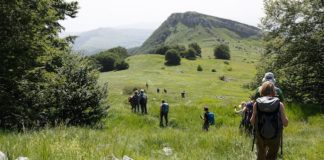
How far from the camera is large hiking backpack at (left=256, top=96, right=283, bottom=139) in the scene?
24.1 ft

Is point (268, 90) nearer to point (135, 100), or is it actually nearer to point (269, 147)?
point (269, 147)

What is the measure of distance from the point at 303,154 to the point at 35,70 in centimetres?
1019

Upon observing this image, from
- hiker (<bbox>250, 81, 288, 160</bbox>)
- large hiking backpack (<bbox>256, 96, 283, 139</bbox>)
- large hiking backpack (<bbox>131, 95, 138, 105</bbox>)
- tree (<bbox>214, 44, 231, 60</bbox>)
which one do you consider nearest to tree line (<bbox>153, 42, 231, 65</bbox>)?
Result: tree (<bbox>214, 44, 231, 60</bbox>)

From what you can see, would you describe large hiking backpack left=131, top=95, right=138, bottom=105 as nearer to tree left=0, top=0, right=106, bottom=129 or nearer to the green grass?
the green grass

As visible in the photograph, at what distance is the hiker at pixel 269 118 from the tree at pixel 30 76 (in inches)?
308

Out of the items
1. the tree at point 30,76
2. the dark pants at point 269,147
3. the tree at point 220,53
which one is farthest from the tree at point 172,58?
the dark pants at point 269,147

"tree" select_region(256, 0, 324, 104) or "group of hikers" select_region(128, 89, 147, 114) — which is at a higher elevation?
"tree" select_region(256, 0, 324, 104)

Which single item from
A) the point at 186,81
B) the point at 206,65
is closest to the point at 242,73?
the point at 206,65

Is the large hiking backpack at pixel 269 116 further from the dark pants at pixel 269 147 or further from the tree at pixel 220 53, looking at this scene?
the tree at pixel 220 53

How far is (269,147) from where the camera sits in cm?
775

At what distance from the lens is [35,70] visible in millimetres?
14758

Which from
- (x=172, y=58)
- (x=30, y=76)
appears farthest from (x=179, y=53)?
(x=30, y=76)

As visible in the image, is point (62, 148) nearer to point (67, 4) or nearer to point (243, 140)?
point (243, 140)

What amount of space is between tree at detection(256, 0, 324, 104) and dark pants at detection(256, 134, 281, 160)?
22624 mm
